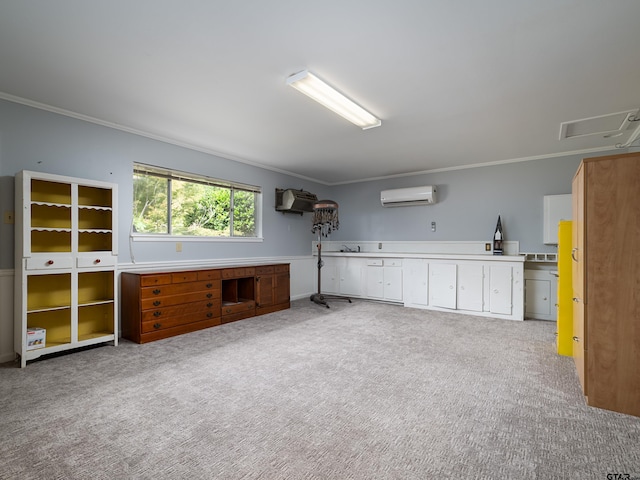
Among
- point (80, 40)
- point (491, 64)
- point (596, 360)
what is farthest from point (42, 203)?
point (596, 360)

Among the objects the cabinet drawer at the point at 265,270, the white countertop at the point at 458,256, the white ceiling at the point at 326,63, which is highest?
the white ceiling at the point at 326,63

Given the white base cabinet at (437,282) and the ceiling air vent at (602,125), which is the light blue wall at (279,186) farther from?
the ceiling air vent at (602,125)

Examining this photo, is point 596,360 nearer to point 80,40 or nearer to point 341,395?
point 341,395

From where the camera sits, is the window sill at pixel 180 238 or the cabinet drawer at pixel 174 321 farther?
the window sill at pixel 180 238

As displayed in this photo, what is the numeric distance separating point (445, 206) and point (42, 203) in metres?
5.86

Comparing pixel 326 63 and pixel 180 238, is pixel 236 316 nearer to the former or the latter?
pixel 180 238

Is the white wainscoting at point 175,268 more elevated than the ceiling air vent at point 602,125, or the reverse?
the ceiling air vent at point 602,125

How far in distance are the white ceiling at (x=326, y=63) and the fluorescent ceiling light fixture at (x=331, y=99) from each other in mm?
77

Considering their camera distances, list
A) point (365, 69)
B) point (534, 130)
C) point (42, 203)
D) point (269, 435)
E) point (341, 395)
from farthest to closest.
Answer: point (534, 130) → point (42, 203) → point (365, 69) → point (341, 395) → point (269, 435)

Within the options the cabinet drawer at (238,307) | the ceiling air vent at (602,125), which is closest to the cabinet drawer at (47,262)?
the cabinet drawer at (238,307)

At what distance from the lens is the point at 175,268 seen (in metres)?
4.35

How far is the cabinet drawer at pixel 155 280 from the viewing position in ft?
11.7

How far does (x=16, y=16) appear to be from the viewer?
1.95 metres

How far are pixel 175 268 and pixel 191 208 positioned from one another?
3.12ft
